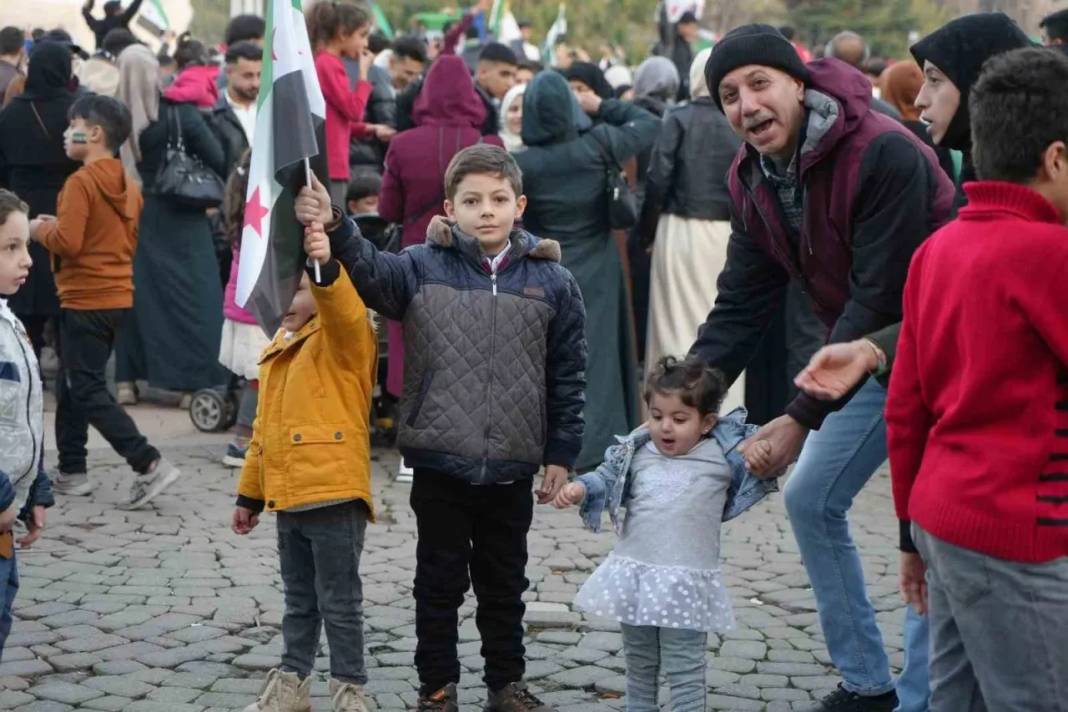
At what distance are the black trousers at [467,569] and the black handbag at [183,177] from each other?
6.01 metres

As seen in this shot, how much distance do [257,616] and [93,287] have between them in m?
2.70

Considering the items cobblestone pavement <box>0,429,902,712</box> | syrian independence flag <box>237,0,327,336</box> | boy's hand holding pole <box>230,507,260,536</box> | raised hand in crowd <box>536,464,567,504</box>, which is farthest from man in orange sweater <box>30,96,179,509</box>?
syrian independence flag <box>237,0,327,336</box>

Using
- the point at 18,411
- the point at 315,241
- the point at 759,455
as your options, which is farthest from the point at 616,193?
the point at 18,411

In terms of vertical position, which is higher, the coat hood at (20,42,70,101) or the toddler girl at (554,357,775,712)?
the coat hood at (20,42,70,101)

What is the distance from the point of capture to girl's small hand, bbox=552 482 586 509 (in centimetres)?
480

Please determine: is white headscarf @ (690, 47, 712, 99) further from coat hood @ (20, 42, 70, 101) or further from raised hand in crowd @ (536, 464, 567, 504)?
raised hand in crowd @ (536, 464, 567, 504)

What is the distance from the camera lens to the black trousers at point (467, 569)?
204 inches

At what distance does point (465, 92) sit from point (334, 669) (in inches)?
185

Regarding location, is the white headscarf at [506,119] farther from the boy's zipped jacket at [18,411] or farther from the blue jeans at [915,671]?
the blue jeans at [915,671]

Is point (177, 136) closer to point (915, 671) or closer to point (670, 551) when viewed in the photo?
point (670, 551)

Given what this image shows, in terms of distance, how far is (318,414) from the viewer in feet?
16.6

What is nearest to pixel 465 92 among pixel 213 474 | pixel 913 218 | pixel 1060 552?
pixel 213 474

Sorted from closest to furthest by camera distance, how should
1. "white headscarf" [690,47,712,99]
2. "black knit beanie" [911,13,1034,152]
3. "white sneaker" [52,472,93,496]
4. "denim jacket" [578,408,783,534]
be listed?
"black knit beanie" [911,13,1034,152]
"denim jacket" [578,408,783,534]
"white sneaker" [52,472,93,496]
"white headscarf" [690,47,712,99]

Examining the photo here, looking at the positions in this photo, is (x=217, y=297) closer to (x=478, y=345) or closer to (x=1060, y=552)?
(x=478, y=345)
